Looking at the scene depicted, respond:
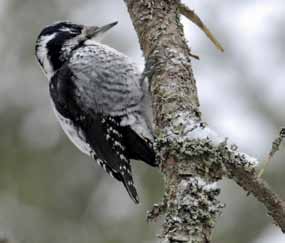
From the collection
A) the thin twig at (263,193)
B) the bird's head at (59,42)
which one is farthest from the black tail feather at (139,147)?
the thin twig at (263,193)

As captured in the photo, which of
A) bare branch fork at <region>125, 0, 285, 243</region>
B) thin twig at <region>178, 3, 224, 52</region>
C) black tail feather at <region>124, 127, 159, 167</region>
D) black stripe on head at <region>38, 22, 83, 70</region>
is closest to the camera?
bare branch fork at <region>125, 0, 285, 243</region>

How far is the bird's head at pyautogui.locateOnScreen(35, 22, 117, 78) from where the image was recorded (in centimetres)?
412

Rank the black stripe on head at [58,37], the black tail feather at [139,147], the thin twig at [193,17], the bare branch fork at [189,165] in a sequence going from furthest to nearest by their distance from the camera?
the black stripe on head at [58,37]
the black tail feather at [139,147]
the thin twig at [193,17]
the bare branch fork at [189,165]

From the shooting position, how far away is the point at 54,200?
723 cm

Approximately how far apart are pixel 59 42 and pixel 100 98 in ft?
1.56

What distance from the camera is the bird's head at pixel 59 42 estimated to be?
412 centimetres

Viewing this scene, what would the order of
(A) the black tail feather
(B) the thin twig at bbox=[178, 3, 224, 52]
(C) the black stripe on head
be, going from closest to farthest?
(B) the thin twig at bbox=[178, 3, 224, 52]
(A) the black tail feather
(C) the black stripe on head

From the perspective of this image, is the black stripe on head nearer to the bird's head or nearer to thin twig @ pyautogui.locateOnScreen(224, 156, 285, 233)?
the bird's head

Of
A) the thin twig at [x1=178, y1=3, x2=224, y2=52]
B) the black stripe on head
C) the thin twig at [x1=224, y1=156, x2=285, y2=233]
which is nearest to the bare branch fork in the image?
the thin twig at [x1=224, y1=156, x2=285, y2=233]

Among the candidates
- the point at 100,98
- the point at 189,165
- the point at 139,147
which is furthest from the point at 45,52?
the point at 189,165

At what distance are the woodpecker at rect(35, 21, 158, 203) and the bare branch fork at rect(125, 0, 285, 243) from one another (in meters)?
1.05

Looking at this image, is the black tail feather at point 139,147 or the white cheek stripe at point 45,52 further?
the white cheek stripe at point 45,52

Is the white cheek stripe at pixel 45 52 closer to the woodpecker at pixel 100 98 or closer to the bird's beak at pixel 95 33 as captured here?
the woodpecker at pixel 100 98

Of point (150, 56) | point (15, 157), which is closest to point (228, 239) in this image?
point (15, 157)
